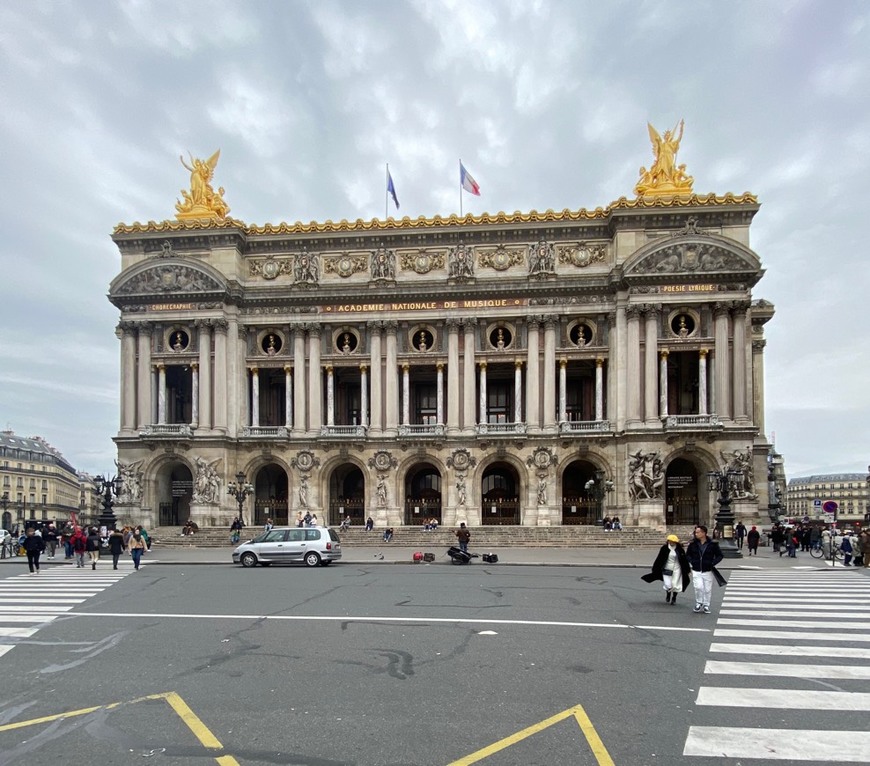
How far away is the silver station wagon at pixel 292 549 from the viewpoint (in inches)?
1086

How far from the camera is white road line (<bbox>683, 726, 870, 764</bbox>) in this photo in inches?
270

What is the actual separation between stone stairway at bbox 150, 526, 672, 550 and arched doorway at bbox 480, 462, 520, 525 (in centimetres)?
711

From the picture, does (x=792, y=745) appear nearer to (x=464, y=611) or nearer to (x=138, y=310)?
(x=464, y=611)

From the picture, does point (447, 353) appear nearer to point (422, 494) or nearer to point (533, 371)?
point (533, 371)

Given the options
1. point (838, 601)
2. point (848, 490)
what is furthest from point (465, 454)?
point (848, 490)

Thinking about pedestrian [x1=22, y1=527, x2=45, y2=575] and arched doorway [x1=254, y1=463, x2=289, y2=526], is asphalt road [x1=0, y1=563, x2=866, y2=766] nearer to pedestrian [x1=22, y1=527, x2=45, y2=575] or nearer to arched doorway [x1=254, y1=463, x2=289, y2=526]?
pedestrian [x1=22, y1=527, x2=45, y2=575]

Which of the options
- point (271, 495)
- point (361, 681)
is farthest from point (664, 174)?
point (361, 681)

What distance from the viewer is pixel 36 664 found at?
10.9 m

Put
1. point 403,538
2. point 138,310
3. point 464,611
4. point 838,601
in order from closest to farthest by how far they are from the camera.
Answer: point 464,611
point 838,601
point 403,538
point 138,310

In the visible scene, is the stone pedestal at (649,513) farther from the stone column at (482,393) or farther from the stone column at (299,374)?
the stone column at (299,374)

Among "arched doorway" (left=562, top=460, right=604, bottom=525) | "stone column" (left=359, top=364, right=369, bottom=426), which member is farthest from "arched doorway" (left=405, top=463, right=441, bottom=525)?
"arched doorway" (left=562, top=460, right=604, bottom=525)

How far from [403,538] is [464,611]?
87.4 ft

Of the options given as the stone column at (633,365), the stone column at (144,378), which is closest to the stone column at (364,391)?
the stone column at (144,378)

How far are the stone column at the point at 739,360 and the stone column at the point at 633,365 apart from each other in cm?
607
